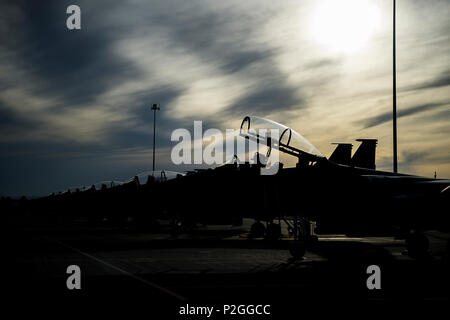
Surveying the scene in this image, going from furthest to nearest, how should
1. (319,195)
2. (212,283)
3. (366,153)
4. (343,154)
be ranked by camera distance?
(343,154)
(366,153)
(319,195)
(212,283)

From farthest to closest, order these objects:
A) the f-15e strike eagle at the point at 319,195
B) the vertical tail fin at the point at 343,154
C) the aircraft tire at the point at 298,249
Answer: the vertical tail fin at the point at 343,154
the aircraft tire at the point at 298,249
the f-15e strike eagle at the point at 319,195

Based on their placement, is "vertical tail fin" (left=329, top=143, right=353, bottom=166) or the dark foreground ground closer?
the dark foreground ground

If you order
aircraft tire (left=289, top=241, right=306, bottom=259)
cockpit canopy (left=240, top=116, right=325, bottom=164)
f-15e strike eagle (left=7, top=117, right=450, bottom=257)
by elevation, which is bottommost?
aircraft tire (left=289, top=241, right=306, bottom=259)

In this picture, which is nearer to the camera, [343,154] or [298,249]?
[298,249]

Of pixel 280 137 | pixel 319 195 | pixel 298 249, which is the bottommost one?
pixel 298 249

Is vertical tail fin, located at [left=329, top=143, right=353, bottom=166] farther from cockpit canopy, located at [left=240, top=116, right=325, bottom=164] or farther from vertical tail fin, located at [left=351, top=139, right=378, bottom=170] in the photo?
cockpit canopy, located at [left=240, top=116, right=325, bottom=164]

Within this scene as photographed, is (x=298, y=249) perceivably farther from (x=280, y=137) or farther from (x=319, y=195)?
(x=280, y=137)

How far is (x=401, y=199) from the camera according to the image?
13383 millimetres

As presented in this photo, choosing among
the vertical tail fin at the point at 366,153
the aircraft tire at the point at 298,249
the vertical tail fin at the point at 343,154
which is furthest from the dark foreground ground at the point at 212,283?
the vertical tail fin at the point at 343,154

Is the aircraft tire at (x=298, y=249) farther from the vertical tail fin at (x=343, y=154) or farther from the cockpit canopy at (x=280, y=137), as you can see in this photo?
the vertical tail fin at (x=343, y=154)

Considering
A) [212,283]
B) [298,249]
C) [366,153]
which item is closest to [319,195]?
[298,249]

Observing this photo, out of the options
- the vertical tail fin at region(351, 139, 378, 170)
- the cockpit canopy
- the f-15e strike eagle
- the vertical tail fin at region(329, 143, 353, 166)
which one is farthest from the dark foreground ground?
the vertical tail fin at region(329, 143, 353, 166)
